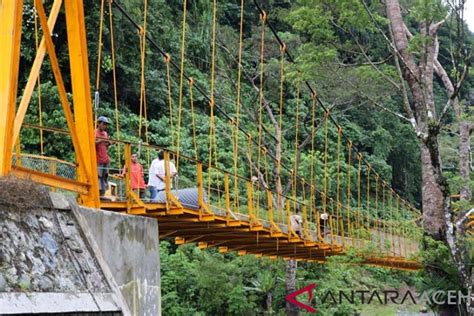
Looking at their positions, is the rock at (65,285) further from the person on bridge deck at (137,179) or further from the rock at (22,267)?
the person on bridge deck at (137,179)

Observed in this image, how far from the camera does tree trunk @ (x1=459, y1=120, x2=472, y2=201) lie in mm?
11305

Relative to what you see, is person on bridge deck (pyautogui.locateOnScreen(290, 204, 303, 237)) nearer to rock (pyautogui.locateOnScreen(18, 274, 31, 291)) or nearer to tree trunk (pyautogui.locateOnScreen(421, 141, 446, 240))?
tree trunk (pyautogui.locateOnScreen(421, 141, 446, 240))

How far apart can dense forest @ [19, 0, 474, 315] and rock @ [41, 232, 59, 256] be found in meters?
4.12

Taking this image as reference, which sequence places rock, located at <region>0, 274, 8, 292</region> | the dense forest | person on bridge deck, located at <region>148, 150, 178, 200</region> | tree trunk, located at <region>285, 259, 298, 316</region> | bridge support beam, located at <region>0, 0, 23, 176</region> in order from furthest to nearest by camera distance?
tree trunk, located at <region>285, 259, 298, 316</region> < the dense forest < person on bridge deck, located at <region>148, 150, 178, 200</region> < bridge support beam, located at <region>0, 0, 23, 176</region> < rock, located at <region>0, 274, 8, 292</region>

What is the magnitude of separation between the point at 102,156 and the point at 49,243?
97.6 inches

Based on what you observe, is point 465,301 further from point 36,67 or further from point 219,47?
point 219,47

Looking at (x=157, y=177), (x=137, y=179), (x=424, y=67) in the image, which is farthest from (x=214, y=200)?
(x=137, y=179)

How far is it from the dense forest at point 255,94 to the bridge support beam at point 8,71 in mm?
3674

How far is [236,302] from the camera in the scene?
1437 cm

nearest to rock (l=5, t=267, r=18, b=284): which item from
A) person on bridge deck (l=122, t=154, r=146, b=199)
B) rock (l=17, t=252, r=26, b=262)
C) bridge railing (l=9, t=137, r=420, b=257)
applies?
rock (l=17, t=252, r=26, b=262)

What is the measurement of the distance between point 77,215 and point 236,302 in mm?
9774

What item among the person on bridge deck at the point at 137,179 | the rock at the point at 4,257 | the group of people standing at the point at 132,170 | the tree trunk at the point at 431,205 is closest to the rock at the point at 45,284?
the rock at the point at 4,257

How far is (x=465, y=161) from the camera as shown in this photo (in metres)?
12.3

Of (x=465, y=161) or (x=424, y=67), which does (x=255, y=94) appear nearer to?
(x=465, y=161)
